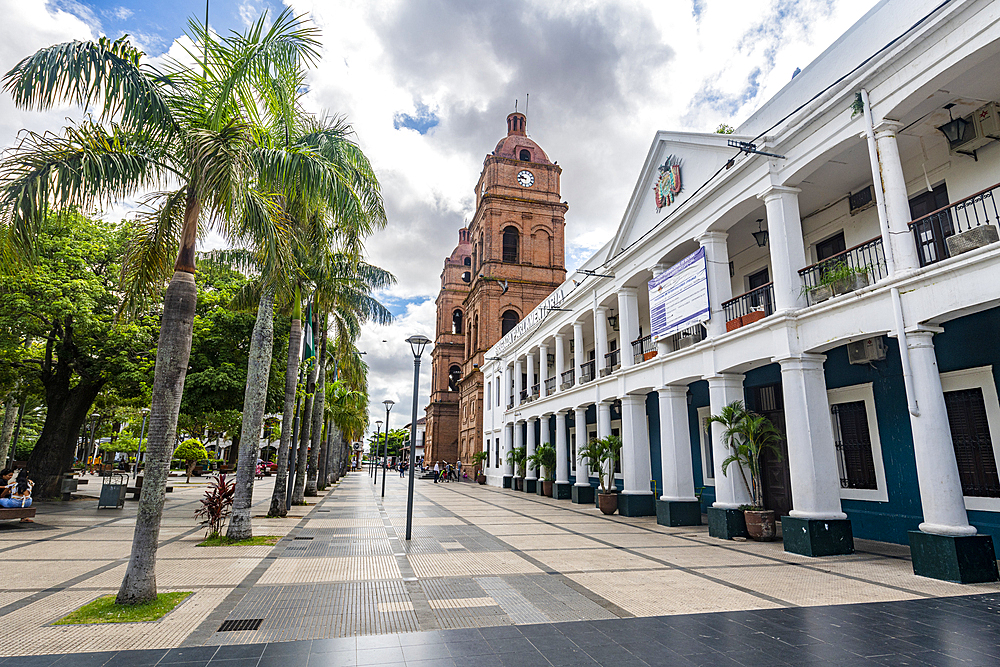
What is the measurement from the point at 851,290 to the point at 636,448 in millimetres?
8118

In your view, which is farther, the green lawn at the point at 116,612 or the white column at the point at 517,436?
the white column at the point at 517,436

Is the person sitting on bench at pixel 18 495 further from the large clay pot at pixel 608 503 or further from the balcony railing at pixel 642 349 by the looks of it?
the balcony railing at pixel 642 349

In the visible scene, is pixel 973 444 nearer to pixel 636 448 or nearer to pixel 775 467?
pixel 775 467

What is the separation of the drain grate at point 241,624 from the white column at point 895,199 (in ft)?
32.8

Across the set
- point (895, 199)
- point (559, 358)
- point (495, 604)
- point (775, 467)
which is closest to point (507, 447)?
point (559, 358)

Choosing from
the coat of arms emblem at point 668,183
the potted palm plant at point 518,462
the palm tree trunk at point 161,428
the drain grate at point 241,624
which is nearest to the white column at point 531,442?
the potted palm plant at point 518,462

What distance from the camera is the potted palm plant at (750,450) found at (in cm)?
1133

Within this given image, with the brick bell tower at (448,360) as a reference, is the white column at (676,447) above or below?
below

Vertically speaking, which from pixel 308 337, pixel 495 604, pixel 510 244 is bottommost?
pixel 495 604

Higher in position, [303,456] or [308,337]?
[308,337]

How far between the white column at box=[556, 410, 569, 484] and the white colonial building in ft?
20.2

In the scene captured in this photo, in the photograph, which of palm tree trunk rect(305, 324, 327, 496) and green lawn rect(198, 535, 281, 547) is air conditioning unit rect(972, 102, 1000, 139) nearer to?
green lawn rect(198, 535, 281, 547)

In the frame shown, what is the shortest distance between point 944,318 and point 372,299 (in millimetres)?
16724

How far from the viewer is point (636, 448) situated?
16344 mm
